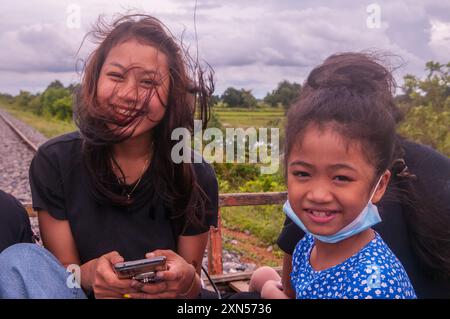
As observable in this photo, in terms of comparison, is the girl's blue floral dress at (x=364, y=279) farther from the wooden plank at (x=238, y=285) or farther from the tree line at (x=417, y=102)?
the wooden plank at (x=238, y=285)

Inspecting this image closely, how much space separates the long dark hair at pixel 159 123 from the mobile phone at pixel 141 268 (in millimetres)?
380

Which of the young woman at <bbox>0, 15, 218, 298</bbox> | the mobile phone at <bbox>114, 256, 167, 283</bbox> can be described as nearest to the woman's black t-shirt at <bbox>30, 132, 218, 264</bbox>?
the young woman at <bbox>0, 15, 218, 298</bbox>

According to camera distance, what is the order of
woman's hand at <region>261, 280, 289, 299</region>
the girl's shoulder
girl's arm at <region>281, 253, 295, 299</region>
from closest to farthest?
1. the girl's shoulder
2. woman's hand at <region>261, 280, 289, 299</region>
3. girl's arm at <region>281, 253, 295, 299</region>

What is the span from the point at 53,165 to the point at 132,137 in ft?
1.06

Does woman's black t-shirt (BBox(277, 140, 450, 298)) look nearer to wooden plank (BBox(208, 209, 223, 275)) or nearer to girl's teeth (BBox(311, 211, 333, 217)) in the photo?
girl's teeth (BBox(311, 211, 333, 217))

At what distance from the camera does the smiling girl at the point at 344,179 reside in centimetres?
164

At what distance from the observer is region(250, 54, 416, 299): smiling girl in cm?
164

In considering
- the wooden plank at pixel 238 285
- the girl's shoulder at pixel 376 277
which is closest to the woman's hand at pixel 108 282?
the girl's shoulder at pixel 376 277

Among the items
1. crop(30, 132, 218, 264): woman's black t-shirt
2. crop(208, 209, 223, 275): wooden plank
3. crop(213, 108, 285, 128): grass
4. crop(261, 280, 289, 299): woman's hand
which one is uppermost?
crop(213, 108, 285, 128): grass

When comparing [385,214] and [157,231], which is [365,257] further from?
[157,231]

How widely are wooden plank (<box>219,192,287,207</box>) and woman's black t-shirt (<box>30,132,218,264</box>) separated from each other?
156cm

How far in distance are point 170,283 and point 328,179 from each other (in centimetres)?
70

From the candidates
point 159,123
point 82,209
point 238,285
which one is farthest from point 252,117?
point 238,285
